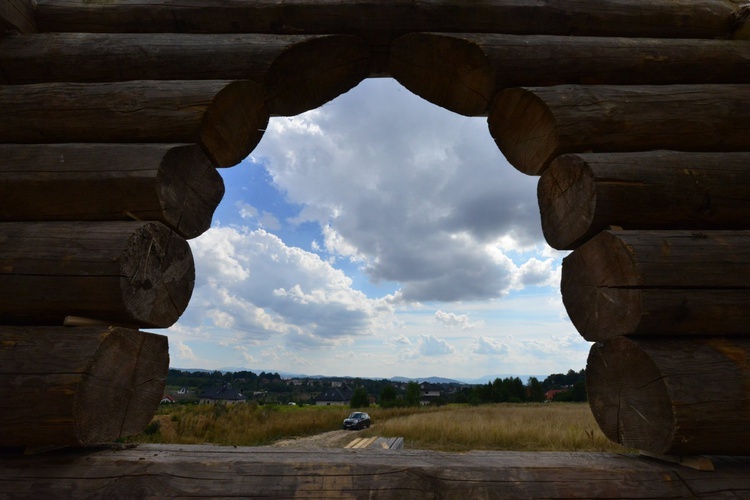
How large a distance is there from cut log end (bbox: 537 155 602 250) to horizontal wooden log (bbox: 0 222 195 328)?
2.27 metres

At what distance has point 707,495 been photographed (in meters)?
1.84

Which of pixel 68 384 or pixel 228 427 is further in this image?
pixel 228 427

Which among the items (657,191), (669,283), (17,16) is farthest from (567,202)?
(17,16)

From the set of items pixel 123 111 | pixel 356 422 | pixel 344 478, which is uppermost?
pixel 123 111

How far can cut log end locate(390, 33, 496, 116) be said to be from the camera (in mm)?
2807

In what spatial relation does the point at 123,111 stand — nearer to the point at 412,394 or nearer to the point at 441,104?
the point at 441,104

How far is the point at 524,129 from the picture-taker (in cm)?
280

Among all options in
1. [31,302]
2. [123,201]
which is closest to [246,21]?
[123,201]

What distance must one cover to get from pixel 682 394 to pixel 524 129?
1760 millimetres

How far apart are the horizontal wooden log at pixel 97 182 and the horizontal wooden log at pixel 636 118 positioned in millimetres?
2119

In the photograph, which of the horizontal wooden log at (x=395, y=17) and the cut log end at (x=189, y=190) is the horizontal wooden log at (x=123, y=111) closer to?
the cut log end at (x=189, y=190)

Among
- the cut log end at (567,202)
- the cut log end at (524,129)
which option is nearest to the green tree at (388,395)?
the cut log end at (524,129)

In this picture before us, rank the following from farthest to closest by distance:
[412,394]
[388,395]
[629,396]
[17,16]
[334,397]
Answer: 1. [334,397]
2. [388,395]
3. [412,394]
4. [17,16]
5. [629,396]

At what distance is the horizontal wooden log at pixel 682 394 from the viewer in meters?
1.86
